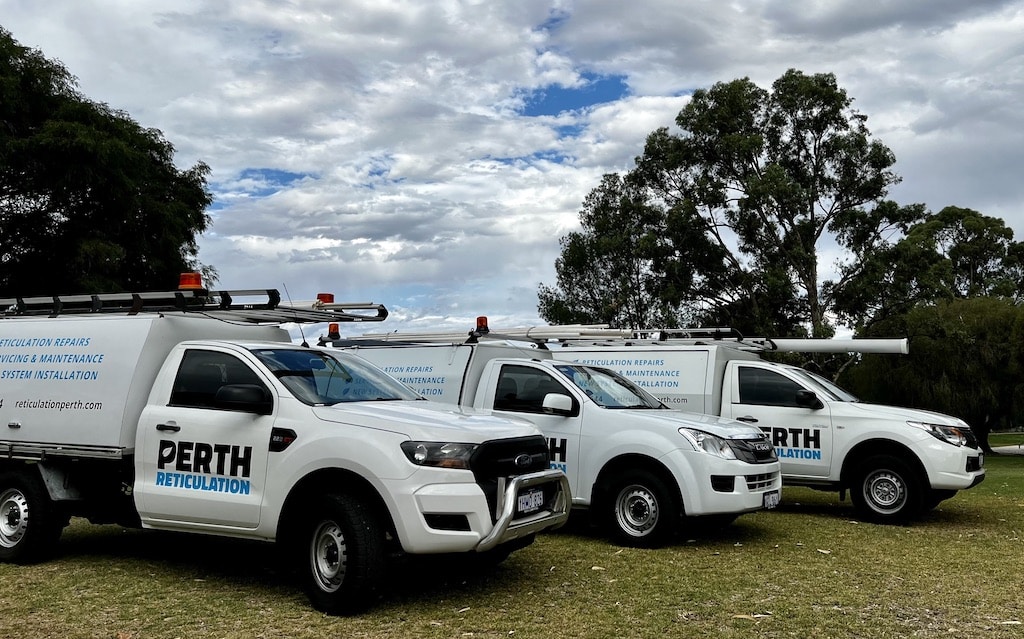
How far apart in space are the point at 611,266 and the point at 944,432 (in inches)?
1078

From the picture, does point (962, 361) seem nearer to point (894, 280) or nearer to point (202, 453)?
point (894, 280)

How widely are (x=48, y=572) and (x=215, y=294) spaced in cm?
253

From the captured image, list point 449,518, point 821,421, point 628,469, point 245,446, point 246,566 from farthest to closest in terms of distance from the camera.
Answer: point 821,421 → point 628,469 → point 246,566 → point 245,446 → point 449,518

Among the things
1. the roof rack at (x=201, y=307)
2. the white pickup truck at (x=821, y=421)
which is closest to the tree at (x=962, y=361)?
the white pickup truck at (x=821, y=421)

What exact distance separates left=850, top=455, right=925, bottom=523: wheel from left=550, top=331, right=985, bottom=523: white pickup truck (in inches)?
0.4

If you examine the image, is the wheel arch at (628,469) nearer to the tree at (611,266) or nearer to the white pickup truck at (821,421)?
the white pickup truck at (821,421)

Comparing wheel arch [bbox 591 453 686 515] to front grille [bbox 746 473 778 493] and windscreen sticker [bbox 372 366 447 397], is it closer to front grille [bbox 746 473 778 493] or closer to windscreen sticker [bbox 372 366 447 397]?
front grille [bbox 746 473 778 493]

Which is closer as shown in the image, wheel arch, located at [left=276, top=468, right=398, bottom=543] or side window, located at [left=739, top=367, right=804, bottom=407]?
wheel arch, located at [left=276, top=468, right=398, bottom=543]

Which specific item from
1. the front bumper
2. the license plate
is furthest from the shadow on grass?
the license plate

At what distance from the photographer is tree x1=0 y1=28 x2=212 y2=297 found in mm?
21969

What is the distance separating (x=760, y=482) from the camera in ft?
27.4

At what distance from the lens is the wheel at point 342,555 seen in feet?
18.6

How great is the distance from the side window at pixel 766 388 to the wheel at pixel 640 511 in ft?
10.7

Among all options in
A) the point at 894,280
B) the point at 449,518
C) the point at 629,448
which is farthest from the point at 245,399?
the point at 894,280
